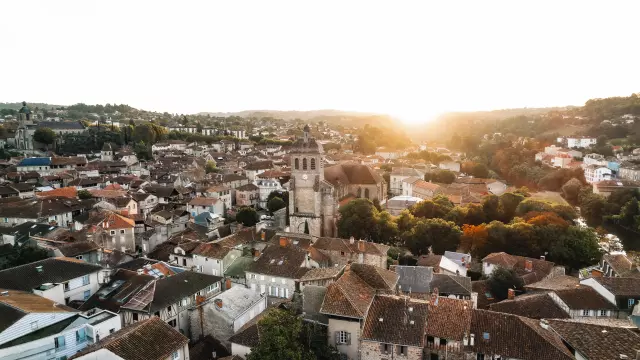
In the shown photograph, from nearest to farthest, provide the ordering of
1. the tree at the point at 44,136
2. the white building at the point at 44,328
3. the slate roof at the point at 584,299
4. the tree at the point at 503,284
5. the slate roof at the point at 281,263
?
the white building at the point at 44,328 → the slate roof at the point at 584,299 → the slate roof at the point at 281,263 → the tree at the point at 503,284 → the tree at the point at 44,136

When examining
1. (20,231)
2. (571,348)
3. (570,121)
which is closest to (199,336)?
(571,348)

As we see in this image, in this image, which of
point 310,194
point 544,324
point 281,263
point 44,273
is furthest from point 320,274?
point 310,194

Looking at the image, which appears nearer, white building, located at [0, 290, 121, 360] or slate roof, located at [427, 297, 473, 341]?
white building, located at [0, 290, 121, 360]

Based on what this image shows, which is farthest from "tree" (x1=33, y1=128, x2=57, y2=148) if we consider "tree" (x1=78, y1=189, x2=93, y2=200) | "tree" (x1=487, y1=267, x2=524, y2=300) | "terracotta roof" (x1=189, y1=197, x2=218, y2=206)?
"tree" (x1=487, y1=267, x2=524, y2=300)

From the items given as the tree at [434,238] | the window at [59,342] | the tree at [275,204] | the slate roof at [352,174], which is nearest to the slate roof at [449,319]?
the window at [59,342]

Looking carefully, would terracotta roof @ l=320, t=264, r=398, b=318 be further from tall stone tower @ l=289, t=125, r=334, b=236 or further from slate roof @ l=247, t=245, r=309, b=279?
tall stone tower @ l=289, t=125, r=334, b=236

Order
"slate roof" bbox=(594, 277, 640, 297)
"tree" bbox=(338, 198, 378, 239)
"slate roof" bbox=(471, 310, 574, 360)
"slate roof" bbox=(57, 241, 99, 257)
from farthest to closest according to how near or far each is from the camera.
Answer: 1. "tree" bbox=(338, 198, 378, 239)
2. "slate roof" bbox=(57, 241, 99, 257)
3. "slate roof" bbox=(594, 277, 640, 297)
4. "slate roof" bbox=(471, 310, 574, 360)

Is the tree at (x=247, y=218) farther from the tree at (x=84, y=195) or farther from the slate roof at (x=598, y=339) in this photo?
the slate roof at (x=598, y=339)
